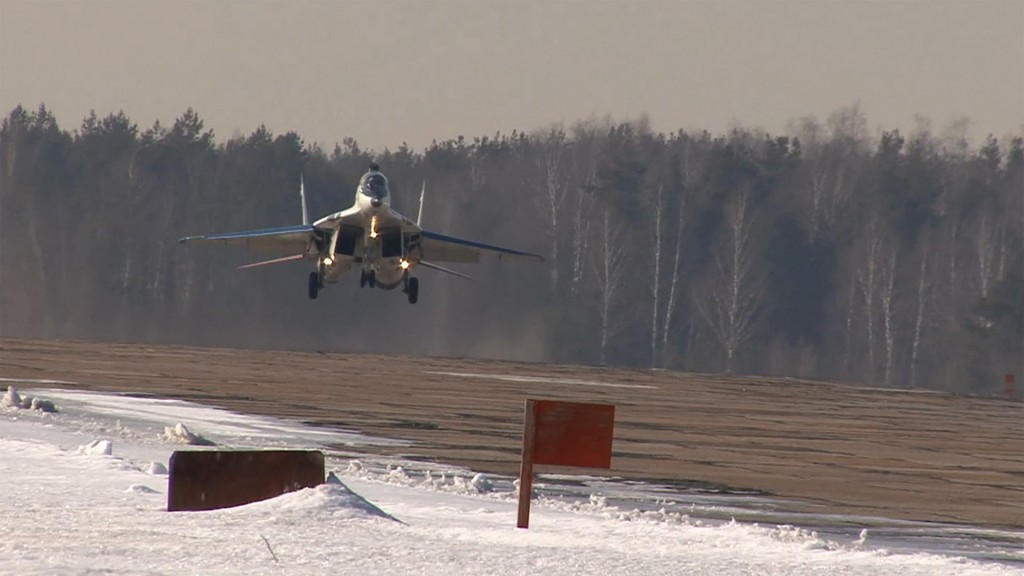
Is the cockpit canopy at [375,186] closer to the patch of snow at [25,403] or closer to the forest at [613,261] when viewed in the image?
the patch of snow at [25,403]

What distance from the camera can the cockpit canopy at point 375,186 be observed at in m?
34.7

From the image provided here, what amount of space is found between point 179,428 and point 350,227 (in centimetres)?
2179

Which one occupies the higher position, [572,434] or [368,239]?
[368,239]

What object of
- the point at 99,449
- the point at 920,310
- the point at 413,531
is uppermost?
the point at 920,310

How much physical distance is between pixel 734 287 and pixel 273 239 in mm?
42620

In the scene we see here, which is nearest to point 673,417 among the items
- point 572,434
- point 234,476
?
point 572,434

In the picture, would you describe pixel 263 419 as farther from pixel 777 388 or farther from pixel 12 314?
pixel 12 314

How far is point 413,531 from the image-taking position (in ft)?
31.3

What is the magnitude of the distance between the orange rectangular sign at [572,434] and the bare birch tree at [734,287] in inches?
2724

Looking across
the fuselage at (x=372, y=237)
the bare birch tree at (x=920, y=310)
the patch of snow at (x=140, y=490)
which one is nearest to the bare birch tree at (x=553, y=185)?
the bare birch tree at (x=920, y=310)

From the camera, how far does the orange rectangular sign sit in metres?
10.3

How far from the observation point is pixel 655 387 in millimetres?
36344

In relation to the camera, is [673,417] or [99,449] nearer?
[99,449]

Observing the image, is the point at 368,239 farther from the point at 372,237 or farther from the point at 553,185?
the point at 553,185
